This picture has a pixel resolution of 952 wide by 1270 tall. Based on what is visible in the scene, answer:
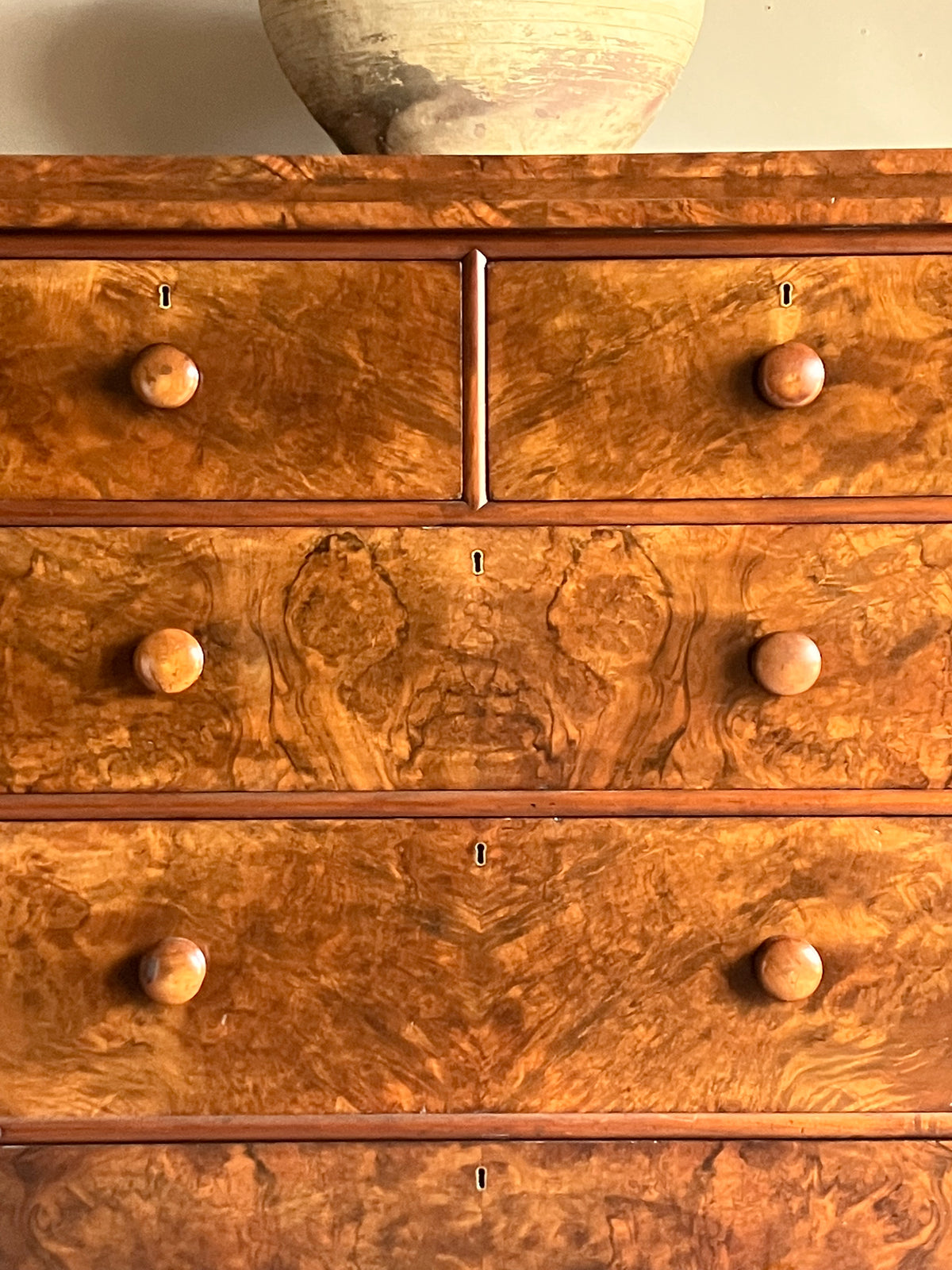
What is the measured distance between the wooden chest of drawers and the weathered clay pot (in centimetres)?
18

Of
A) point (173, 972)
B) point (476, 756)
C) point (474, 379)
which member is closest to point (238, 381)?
point (474, 379)

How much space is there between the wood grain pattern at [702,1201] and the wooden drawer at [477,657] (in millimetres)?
290

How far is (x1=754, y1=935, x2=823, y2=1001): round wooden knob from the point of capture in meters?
0.92

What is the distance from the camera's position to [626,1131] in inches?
37.5

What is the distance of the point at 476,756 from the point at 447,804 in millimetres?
43

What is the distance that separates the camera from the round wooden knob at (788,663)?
910mm

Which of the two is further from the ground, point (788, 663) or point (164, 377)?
point (164, 377)

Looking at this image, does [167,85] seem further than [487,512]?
Yes

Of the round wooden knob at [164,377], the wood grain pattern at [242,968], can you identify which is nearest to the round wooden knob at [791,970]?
the wood grain pattern at [242,968]

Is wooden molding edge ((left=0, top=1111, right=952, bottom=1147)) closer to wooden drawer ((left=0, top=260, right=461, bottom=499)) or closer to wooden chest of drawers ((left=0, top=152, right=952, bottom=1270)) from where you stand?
wooden chest of drawers ((left=0, top=152, right=952, bottom=1270))

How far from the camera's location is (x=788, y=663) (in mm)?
910

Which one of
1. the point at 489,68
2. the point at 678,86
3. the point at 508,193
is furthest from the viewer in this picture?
the point at 678,86

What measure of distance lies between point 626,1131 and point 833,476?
53 cm

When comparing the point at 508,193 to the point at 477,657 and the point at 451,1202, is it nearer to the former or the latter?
the point at 477,657
